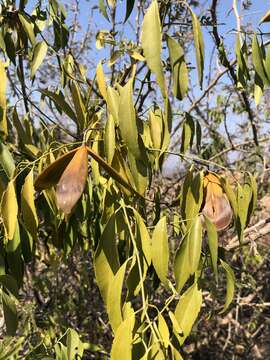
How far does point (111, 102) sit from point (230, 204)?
0.97ft

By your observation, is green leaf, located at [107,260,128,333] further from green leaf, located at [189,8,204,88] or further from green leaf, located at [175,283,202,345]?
green leaf, located at [189,8,204,88]

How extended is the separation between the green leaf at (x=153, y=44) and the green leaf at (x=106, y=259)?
25 cm

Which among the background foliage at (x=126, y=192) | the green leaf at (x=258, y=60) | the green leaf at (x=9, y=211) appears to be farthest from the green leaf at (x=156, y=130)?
the green leaf at (x=9, y=211)

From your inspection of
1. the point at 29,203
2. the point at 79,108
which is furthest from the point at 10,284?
the point at 79,108

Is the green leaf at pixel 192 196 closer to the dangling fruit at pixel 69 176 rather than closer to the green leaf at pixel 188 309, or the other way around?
the green leaf at pixel 188 309

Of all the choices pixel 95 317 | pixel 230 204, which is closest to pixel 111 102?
pixel 230 204

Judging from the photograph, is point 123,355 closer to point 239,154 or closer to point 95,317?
point 95,317

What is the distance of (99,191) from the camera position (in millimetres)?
1334

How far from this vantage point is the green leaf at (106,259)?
87cm

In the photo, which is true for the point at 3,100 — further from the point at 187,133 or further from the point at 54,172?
the point at 187,133

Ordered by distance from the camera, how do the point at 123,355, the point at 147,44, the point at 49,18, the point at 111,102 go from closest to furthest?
the point at 123,355
the point at 147,44
the point at 111,102
the point at 49,18

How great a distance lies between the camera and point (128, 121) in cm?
85

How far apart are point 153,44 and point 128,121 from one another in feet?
0.44

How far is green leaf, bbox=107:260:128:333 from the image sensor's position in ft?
2.71
